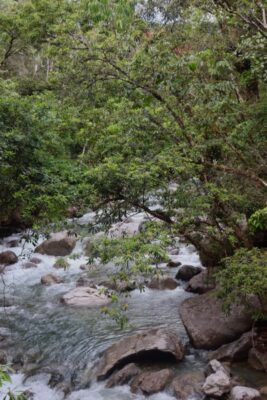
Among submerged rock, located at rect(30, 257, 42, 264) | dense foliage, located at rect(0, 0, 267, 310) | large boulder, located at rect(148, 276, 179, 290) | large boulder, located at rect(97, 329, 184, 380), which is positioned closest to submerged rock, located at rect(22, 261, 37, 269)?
submerged rock, located at rect(30, 257, 42, 264)

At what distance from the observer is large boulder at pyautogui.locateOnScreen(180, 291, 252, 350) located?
8.00 metres

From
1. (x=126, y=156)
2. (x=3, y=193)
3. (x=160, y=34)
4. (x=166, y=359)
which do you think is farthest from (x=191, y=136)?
(x=166, y=359)

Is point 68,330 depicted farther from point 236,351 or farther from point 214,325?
point 236,351

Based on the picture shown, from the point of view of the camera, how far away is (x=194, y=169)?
7.73 metres

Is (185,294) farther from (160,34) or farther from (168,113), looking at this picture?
(160,34)

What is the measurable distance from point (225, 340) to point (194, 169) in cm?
339

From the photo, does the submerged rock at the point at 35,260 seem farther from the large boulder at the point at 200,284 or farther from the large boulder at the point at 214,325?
the large boulder at the point at 214,325

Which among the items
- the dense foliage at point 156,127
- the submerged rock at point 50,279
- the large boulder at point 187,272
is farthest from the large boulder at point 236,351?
the submerged rock at point 50,279

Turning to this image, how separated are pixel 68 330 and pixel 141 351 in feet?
7.95

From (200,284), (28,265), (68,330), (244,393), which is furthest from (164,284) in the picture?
(244,393)

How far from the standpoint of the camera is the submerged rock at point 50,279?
41.0 ft

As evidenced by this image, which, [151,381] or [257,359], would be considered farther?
[257,359]

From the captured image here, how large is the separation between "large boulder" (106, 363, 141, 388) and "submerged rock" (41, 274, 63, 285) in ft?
18.4

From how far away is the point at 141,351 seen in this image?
24.9 ft
